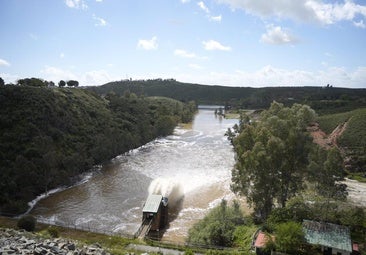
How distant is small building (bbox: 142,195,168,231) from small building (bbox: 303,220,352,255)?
57.3 ft

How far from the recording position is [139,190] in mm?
61625

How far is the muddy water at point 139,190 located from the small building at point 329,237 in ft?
50.6

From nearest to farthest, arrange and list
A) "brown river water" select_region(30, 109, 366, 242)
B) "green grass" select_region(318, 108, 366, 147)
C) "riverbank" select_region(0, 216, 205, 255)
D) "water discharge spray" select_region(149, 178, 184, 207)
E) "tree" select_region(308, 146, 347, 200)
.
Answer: "riverbank" select_region(0, 216, 205, 255) < "tree" select_region(308, 146, 347, 200) < "brown river water" select_region(30, 109, 366, 242) < "water discharge spray" select_region(149, 178, 184, 207) < "green grass" select_region(318, 108, 366, 147)

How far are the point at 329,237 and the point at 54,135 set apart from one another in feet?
202

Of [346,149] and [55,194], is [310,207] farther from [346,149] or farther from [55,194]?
[346,149]

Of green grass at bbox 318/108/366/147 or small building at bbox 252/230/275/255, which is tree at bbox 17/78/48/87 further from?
small building at bbox 252/230/275/255

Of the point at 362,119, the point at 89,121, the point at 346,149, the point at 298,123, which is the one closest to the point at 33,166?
the point at 89,121

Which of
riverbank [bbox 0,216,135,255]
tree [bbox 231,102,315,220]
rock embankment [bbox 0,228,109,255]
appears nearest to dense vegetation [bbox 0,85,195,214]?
riverbank [bbox 0,216,135,255]

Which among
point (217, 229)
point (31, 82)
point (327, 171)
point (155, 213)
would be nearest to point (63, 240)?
point (155, 213)

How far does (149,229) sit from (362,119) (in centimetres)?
7734

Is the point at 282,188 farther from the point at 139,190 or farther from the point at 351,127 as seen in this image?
the point at 351,127

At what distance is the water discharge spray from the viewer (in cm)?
5698

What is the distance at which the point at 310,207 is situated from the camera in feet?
130

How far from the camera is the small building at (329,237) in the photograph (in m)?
31.5
